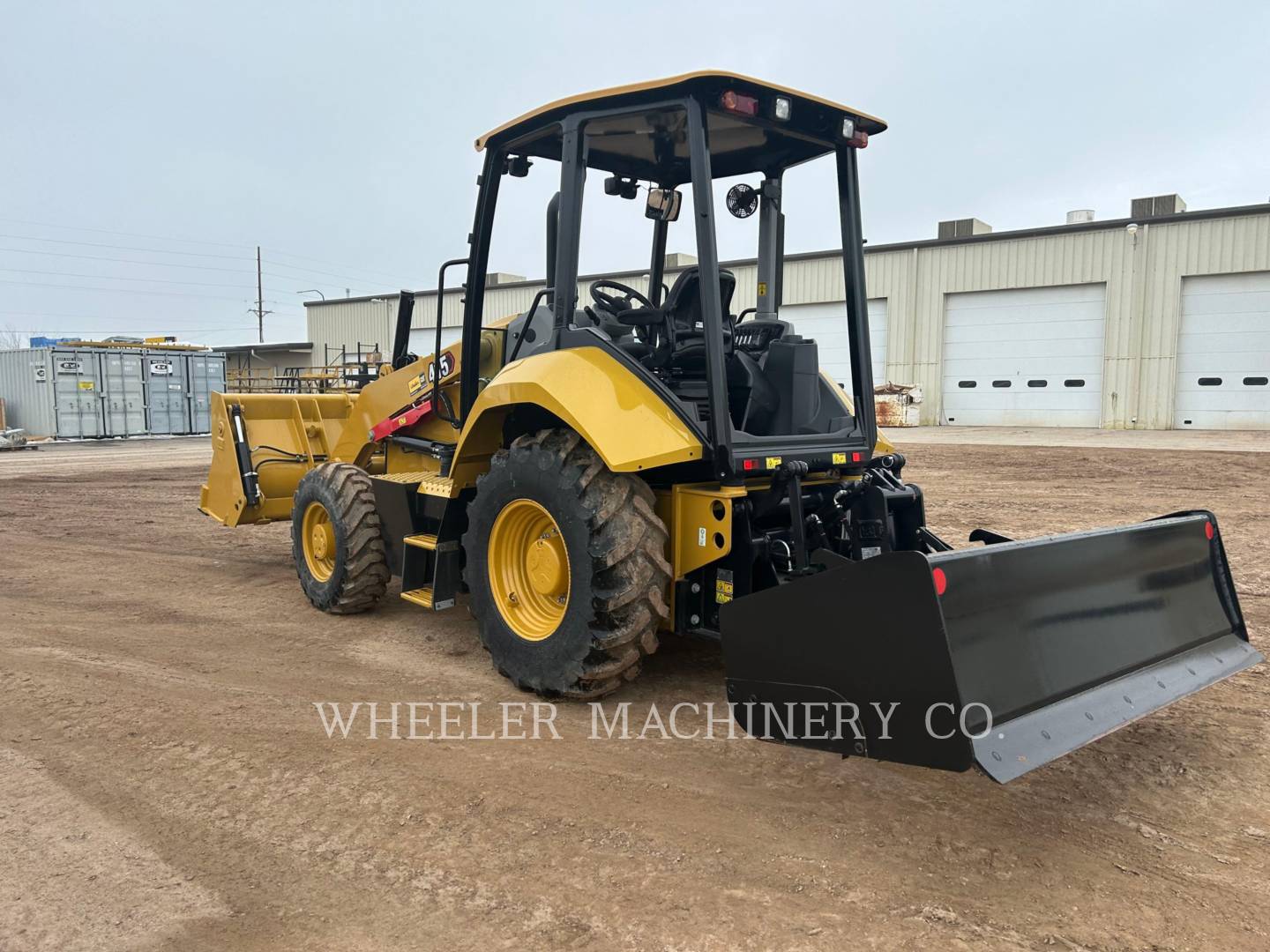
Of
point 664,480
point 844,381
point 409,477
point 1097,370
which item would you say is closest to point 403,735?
point 664,480

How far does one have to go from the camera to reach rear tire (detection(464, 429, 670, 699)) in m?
3.77

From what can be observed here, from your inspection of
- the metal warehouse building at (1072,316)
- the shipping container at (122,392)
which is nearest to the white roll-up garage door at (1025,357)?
the metal warehouse building at (1072,316)

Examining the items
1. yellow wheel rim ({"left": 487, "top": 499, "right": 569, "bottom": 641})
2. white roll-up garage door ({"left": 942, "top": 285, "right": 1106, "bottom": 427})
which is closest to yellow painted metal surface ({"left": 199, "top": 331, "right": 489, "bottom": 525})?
yellow wheel rim ({"left": 487, "top": 499, "right": 569, "bottom": 641})

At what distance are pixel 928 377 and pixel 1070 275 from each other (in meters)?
4.01

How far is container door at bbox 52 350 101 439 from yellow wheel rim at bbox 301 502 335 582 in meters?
22.2

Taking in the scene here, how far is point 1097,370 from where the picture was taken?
70.0ft

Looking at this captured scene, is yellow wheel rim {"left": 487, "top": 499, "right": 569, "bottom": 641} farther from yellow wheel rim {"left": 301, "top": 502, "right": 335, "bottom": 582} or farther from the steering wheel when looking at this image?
yellow wheel rim {"left": 301, "top": 502, "right": 335, "bottom": 582}

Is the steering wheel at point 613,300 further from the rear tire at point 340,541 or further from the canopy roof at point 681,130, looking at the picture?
the rear tire at point 340,541

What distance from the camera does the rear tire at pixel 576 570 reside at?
3773 millimetres

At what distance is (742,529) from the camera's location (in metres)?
3.85

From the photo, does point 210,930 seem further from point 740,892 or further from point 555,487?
point 555,487

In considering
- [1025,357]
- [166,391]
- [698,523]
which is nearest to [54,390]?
[166,391]

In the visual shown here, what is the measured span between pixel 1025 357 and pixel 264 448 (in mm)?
19732

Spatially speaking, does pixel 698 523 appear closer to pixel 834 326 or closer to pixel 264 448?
pixel 264 448
